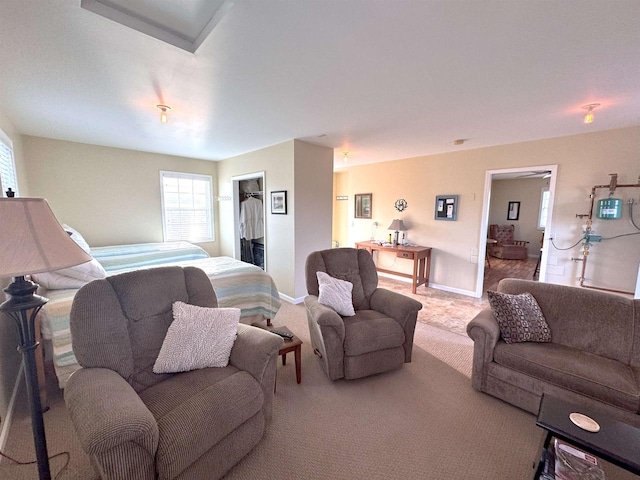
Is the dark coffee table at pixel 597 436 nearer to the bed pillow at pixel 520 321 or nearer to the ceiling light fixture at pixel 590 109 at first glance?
the bed pillow at pixel 520 321

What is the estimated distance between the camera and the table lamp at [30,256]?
3.05 feet

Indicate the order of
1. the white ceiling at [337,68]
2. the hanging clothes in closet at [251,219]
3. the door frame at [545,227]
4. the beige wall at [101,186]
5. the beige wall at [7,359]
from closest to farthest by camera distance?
the white ceiling at [337,68] < the beige wall at [7,359] < the door frame at [545,227] < the beige wall at [101,186] < the hanging clothes in closet at [251,219]

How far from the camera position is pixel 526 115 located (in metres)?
2.76

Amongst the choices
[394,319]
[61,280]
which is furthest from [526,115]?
[61,280]

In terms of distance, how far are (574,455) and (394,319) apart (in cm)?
127


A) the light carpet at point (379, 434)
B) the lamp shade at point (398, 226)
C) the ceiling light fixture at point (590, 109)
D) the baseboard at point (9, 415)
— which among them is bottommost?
the light carpet at point (379, 434)

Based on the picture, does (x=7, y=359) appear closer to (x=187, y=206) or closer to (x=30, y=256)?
(x=30, y=256)

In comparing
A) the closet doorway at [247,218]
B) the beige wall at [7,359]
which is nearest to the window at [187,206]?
the closet doorway at [247,218]

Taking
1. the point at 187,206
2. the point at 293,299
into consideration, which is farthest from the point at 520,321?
the point at 187,206

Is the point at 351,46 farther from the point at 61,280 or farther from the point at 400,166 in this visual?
the point at 400,166

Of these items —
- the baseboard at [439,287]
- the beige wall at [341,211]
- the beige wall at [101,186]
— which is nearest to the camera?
the beige wall at [101,186]

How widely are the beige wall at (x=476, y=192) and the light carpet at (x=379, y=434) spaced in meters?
2.65

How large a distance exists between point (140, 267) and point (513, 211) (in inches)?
381

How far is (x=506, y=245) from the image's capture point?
7566 mm
